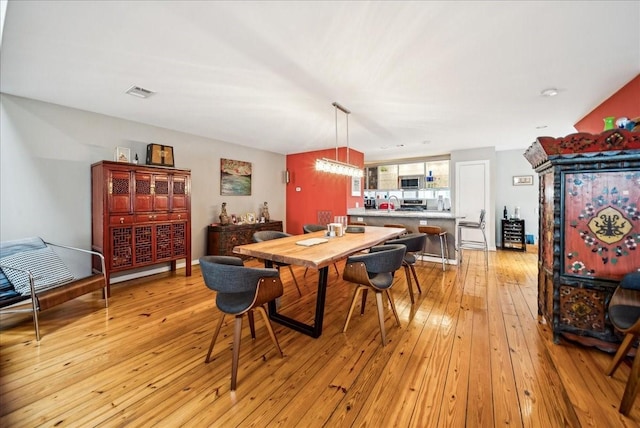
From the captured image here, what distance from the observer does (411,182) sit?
7.41m

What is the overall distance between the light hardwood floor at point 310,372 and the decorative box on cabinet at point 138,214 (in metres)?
0.82

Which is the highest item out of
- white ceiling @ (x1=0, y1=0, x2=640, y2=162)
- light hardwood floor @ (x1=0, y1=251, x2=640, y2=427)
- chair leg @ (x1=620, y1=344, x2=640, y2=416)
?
white ceiling @ (x1=0, y1=0, x2=640, y2=162)

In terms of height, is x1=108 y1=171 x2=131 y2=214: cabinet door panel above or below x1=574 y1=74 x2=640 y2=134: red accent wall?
below

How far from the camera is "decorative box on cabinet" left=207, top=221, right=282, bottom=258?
4812mm

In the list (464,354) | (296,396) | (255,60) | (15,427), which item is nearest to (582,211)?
(464,354)

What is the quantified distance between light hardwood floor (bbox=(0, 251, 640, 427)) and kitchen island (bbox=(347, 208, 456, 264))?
5.88 feet

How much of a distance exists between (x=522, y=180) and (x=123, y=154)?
8097 mm

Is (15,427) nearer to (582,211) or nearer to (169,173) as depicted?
(169,173)

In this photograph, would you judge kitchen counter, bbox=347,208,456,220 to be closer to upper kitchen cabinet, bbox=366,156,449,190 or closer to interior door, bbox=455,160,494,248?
interior door, bbox=455,160,494,248

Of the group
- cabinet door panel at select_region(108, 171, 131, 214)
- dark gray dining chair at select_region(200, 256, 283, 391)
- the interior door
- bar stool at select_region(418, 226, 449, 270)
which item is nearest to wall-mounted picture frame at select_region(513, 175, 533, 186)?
the interior door

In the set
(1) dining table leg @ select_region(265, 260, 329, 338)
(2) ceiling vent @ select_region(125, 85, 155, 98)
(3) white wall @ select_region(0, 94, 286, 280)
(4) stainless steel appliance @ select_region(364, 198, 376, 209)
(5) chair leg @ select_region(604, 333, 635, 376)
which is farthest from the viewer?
(4) stainless steel appliance @ select_region(364, 198, 376, 209)

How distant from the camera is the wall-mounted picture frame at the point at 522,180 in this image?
6.23 m

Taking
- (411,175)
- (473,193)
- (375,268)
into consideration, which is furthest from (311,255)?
(411,175)

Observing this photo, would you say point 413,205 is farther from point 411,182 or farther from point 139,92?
point 139,92
